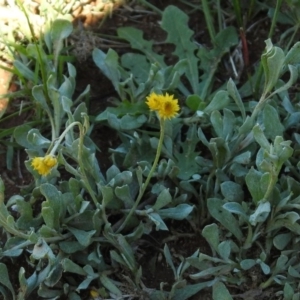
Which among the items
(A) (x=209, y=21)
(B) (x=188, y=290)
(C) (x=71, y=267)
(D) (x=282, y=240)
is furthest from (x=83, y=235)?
(A) (x=209, y=21)

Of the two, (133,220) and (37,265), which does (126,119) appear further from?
(37,265)

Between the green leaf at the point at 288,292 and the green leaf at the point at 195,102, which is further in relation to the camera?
the green leaf at the point at 195,102

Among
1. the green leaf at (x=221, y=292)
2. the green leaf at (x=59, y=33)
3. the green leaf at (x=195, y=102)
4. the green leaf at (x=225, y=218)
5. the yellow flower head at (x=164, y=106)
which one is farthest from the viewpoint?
the green leaf at (x=59, y=33)

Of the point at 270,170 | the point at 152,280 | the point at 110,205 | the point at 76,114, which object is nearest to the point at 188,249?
the point at 152,280

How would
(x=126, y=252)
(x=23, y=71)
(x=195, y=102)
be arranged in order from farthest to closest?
(x=23, y=71), (x=195, y=102), (x=126, y=252)

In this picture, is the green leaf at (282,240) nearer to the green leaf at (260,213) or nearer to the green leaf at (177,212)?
the green leaf at (260,213)

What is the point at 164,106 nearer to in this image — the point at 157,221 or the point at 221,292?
the point at 157,221

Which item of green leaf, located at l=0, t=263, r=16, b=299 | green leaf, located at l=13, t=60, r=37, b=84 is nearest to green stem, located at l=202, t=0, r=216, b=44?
green leaf, located at l=13, t=60, r=37, b=84

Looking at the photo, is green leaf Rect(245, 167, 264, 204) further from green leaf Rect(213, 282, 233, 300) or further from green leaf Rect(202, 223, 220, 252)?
green leaf Rect(213, 282, 233, 300)

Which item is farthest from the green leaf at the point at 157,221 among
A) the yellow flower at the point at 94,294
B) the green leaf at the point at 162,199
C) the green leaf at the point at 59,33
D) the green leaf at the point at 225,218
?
the green leaf at the point at 59,33
